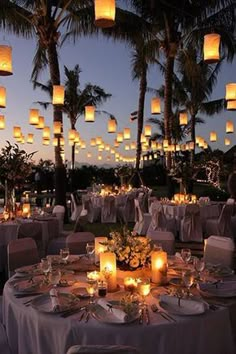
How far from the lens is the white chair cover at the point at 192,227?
28.3 ft

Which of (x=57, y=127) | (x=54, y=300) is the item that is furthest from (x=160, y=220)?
(x=54, y=300)

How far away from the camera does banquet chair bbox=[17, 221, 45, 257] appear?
587 centimetres

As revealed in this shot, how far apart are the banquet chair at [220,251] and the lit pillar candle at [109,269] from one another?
4.62 feet

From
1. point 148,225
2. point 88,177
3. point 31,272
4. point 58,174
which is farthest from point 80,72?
point 31,272

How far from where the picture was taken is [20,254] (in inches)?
155

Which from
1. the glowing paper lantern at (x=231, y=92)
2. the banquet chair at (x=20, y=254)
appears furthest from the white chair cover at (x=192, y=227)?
the banquet chair at (x=20, y=254)

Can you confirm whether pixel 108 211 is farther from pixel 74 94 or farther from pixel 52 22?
pixel 74 94

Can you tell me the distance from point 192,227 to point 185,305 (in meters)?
6.25

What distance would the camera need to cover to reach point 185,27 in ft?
42.4

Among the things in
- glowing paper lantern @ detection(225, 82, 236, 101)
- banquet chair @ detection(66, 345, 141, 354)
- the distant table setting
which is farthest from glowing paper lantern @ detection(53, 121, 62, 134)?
banquet chair @ detection(66, 345, 141, 354)

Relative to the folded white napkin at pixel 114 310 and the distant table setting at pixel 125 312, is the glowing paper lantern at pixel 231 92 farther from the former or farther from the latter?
the folded white napkin at pixel 114 310

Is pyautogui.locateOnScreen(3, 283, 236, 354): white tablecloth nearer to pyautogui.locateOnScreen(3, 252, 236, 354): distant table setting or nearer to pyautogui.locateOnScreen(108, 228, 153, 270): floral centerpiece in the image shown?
pyautogui.locateOnScreen(3, 252, 236, 354): distant table setting

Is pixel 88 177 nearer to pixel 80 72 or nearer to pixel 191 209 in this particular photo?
pixel 80 72

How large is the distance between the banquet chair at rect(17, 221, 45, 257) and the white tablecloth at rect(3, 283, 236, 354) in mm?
3313
